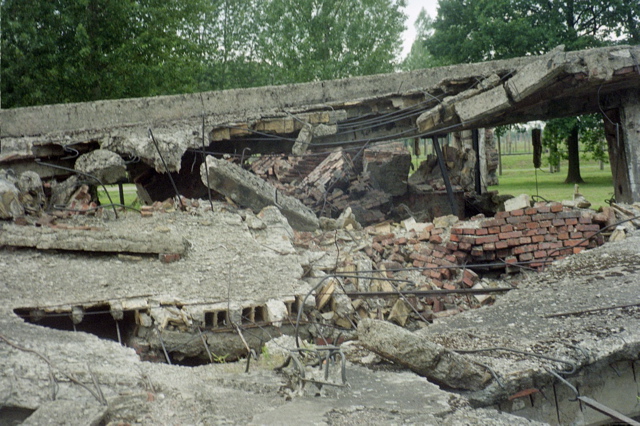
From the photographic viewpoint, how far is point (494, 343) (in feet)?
16.6

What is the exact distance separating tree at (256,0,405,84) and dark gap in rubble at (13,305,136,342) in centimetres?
1790

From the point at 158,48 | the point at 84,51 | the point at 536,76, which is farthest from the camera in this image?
the point at 158,48

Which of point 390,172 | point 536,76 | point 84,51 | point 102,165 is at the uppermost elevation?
point 84,51

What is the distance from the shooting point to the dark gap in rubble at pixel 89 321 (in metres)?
5.72

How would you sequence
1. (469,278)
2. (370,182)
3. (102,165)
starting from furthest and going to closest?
1. (370,182)
2. (102,165)
3. (469,278)

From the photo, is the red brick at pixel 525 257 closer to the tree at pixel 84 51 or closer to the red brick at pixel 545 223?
the red brick at pixel 545 223

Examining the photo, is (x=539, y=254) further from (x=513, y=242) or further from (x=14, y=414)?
(x=14, y=414)

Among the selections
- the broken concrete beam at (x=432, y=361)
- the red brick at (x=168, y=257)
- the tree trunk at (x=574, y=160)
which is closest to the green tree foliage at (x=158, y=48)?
the tree trunk at (x=574, y=160)

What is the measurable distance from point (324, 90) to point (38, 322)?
242 inches

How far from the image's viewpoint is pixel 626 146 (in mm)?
9828

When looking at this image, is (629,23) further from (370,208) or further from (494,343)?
(494,343)

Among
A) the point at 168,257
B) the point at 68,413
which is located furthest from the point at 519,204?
the point at 68,413

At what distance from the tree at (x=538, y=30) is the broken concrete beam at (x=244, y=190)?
615 inches

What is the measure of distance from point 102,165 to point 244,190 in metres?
2.12
